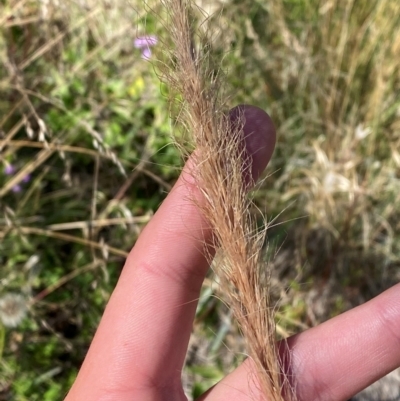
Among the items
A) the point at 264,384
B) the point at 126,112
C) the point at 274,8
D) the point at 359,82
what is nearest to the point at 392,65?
the point at 359,82

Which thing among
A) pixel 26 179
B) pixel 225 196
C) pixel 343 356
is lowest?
pixel 343 356

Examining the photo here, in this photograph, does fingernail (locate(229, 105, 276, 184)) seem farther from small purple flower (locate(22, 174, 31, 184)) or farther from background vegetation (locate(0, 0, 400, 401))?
small purple flower (locate(22, 174, 31, 184))

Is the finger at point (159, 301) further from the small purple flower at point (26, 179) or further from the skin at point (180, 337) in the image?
the small purple flower at point (26, 179)

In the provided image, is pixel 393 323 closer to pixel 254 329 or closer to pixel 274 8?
pixel 254 329

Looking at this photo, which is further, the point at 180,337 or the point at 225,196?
Answer: the point at 180,337

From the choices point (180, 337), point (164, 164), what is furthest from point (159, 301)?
point (164, 164)

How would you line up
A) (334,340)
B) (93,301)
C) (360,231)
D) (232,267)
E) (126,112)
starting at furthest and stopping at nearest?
(126,112) < (360,231) < (93,301) < (334,340) < (232,267)

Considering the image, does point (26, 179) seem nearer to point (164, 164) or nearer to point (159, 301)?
point (164, 164)
